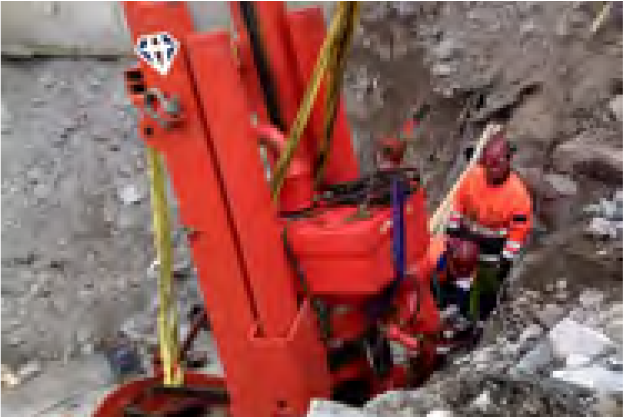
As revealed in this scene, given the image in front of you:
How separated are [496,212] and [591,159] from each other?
4.63 ft

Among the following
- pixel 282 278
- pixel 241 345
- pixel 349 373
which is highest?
pixel 282 278

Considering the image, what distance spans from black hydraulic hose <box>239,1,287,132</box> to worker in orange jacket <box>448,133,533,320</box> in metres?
1.77

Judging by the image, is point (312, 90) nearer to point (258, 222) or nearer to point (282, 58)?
point (282, 58)

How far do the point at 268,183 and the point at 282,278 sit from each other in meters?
0.37

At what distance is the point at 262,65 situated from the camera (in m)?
2.79

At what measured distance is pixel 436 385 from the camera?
8.91 ft

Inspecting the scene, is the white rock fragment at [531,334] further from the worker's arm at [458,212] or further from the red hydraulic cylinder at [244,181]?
the red hydraulic cylinder at [244,181]

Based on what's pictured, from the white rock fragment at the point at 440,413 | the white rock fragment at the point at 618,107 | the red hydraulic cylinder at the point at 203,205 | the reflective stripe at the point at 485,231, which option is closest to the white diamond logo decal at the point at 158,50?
the red hydraulic cylinder at the point at 203,205

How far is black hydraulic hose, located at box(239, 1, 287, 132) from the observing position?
271cm

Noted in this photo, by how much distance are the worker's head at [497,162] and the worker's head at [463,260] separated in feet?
1.50

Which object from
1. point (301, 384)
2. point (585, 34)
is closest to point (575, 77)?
point (585, 34)

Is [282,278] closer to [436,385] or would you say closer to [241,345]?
[241,345]

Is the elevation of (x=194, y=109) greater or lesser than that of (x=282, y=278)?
greater

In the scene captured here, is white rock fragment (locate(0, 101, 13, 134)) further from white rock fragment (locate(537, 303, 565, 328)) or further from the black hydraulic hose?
white rock fragment (locate(537, 303, 565, 328))
